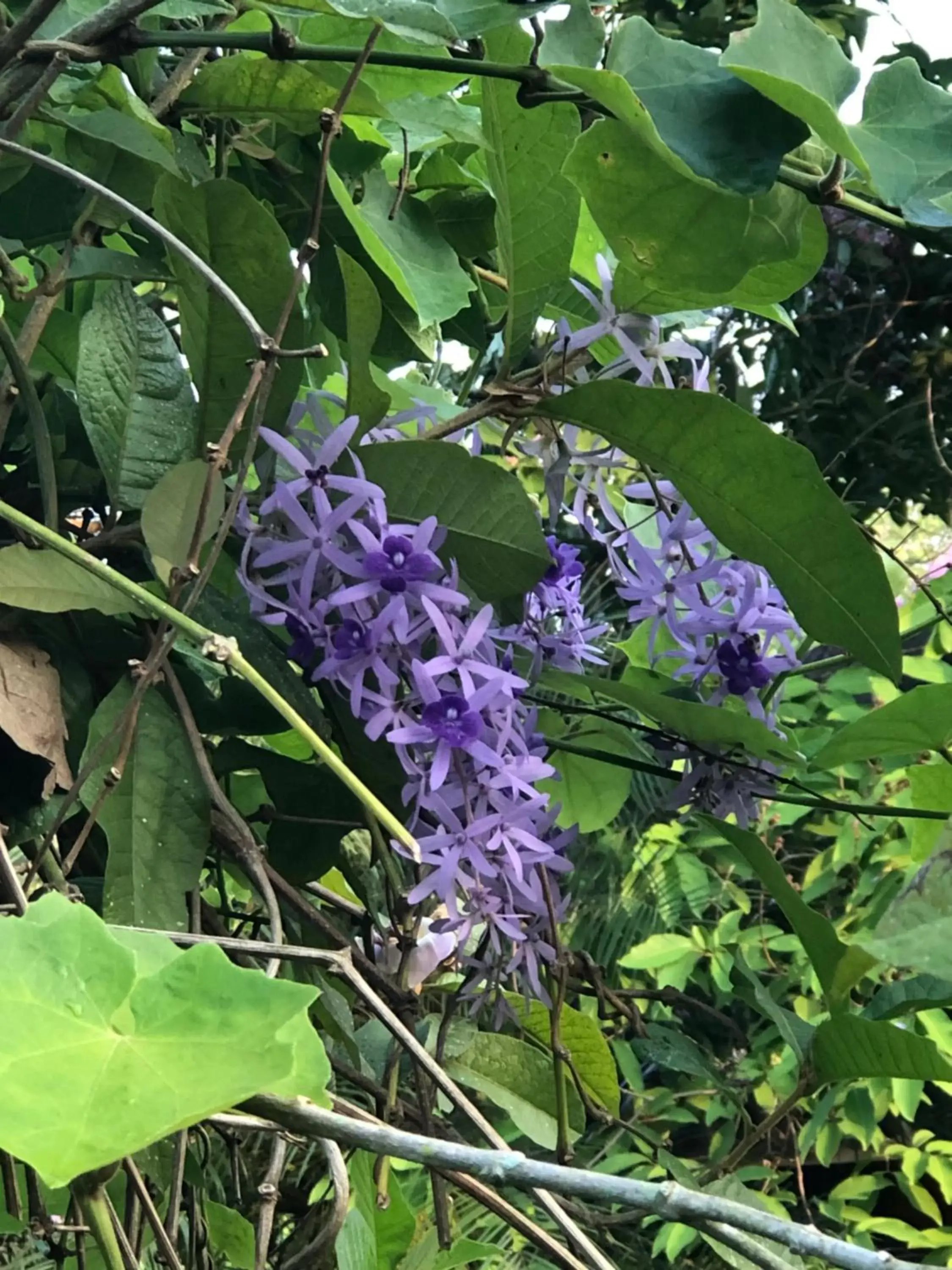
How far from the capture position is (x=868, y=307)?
1.20 meters

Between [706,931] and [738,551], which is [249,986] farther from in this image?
[706,931]

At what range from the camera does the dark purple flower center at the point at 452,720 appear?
0.28 m

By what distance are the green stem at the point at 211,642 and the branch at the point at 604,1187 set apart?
2.1 inches

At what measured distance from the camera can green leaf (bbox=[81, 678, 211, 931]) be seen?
0.24m

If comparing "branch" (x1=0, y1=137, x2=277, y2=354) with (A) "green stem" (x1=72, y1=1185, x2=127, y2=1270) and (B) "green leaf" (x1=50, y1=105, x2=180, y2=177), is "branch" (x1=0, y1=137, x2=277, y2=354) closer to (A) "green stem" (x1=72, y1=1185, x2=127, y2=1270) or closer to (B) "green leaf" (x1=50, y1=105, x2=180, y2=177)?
(B) "green leaf" (x1=50, y1=105, x2=180, y2=177)

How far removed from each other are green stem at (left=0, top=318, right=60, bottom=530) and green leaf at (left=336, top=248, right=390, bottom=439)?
78mm

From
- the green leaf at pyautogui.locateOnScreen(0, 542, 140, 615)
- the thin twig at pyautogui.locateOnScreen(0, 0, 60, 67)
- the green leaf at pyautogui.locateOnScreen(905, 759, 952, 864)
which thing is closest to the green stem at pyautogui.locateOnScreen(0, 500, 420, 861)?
the green leaf at pyautogui.locateOnScreen(0, 542, 140, 615)

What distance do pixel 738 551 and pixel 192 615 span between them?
0.46 ft

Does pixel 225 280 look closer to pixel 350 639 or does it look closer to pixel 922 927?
pixel 350 639

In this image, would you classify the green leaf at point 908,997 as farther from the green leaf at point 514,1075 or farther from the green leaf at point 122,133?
the green leaf at point 122,133

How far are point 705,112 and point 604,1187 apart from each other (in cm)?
21

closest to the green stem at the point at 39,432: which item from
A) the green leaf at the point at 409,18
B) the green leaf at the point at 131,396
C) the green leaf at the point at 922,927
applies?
the green leaf at the point at 131,396

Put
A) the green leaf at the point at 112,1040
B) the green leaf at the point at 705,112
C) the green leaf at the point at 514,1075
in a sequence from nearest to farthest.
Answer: the green leaf at the point at 112,1040 < the green leaf at the point at 705,112 < the green leaf at the point at 514,1075

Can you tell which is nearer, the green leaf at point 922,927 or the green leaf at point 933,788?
the green leaf at point 922,927
